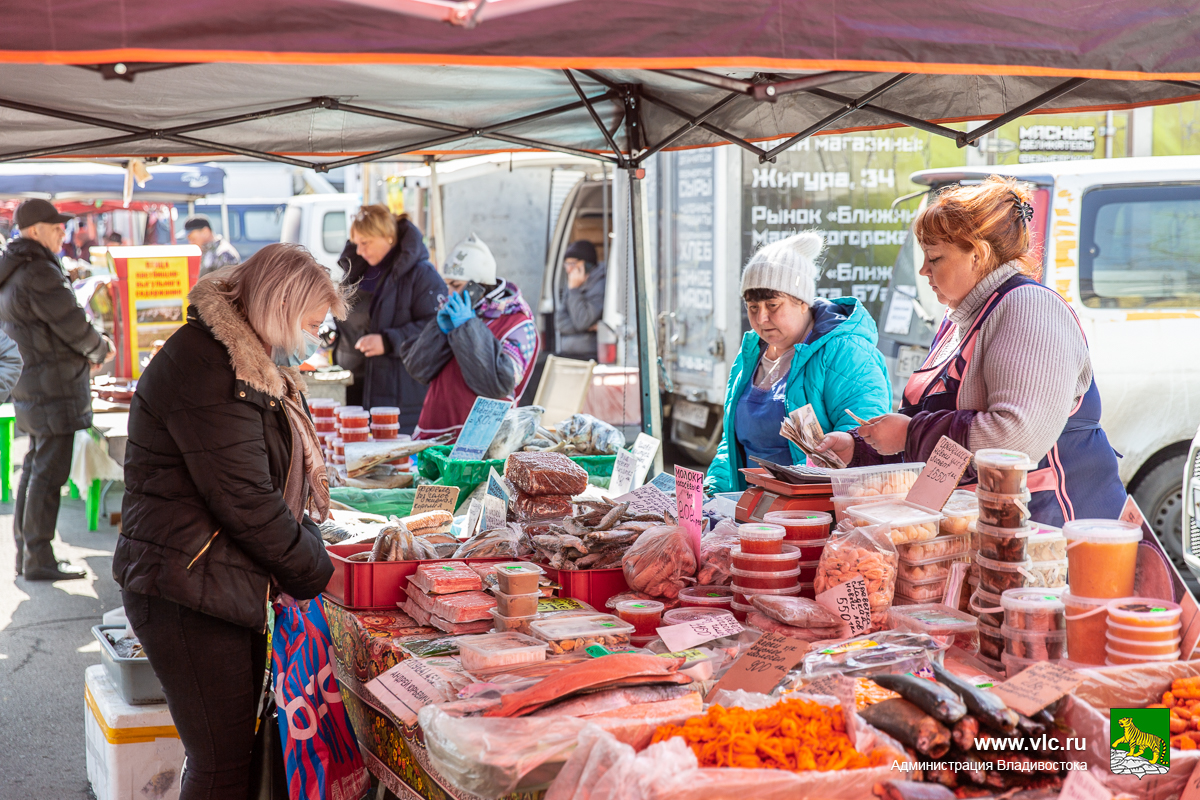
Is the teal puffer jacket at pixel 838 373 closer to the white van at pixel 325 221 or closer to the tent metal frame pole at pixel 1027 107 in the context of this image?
the tent metal frame pole at pixel 1027 107

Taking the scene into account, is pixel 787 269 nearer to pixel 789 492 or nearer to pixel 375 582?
pixel 789 492

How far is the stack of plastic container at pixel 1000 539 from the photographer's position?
2008 mm

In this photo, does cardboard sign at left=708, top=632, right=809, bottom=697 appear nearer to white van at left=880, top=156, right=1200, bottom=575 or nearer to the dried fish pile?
the dried fish pile

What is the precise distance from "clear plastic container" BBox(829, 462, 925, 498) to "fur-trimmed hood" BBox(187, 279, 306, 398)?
54.7 inches

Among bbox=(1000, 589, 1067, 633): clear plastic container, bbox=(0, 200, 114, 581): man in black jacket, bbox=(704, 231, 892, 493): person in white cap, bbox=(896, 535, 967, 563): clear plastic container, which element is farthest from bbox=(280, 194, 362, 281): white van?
bbox=(1000, 589, 1067, 633): clear plastic container

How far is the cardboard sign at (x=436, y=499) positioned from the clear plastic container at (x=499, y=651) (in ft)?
4.61

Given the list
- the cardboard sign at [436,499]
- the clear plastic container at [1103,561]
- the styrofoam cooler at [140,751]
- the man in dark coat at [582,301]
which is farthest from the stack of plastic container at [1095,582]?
the man in dark coat at [582,301]

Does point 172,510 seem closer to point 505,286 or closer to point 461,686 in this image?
point 461,686

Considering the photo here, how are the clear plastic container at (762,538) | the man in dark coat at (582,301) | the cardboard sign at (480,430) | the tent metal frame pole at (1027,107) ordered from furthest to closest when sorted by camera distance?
the man in dark coat at (582,301), the cardboard sign at (480,430), the tent metal frame pole at (1027,107), the clear plastic container at (762,538)

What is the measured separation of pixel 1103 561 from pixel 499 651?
3.82 feet

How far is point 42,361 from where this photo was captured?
6082mm

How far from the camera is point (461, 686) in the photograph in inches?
79.3

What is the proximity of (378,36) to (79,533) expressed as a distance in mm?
6642

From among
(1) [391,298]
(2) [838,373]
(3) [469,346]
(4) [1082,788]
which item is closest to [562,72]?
(3) [469,346]
